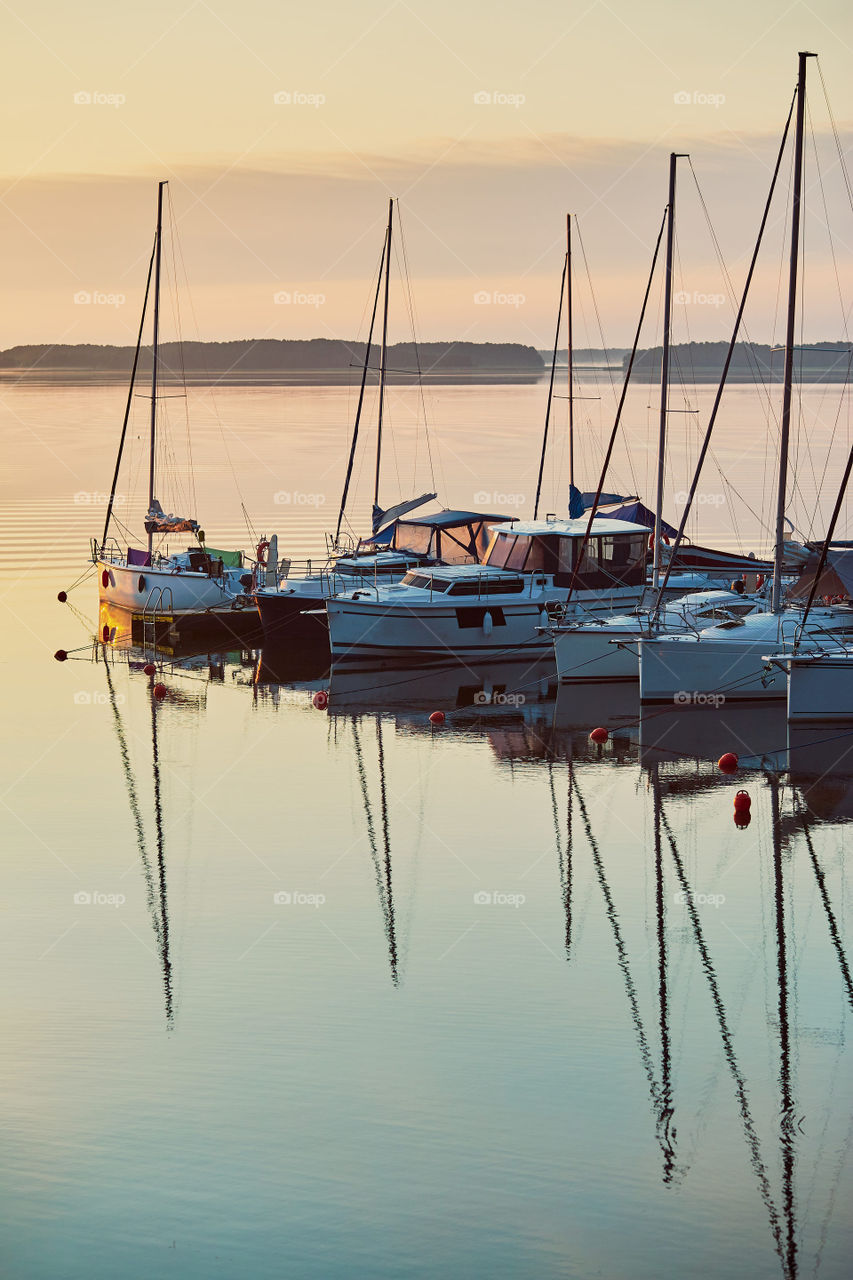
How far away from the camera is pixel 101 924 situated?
21812mm

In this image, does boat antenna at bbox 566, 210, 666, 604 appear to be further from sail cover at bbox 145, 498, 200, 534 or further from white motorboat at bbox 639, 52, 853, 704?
sail cover at bbox 145, 498, 200, 534

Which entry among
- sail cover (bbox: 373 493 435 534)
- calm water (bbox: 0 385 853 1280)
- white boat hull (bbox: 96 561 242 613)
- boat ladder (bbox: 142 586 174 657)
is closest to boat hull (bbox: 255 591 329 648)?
white boat hull (bbox: 96 561 242 613)

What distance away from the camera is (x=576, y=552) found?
40312 mm

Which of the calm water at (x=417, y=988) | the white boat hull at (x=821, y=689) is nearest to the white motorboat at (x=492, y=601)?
the calm water at (x=417, y=988)

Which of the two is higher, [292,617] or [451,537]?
[451,537]

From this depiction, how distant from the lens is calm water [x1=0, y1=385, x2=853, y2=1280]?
1412 cm

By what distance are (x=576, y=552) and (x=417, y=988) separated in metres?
22.3

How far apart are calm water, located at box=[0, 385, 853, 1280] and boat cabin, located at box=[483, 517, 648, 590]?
12.6 feet

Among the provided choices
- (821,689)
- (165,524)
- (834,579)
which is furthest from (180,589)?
(821,689)

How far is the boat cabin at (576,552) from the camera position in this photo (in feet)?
132

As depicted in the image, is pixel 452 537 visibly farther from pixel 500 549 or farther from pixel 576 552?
pixel 576 552

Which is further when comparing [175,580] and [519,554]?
[175,580]

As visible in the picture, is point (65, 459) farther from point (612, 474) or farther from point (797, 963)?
point (797, 963)

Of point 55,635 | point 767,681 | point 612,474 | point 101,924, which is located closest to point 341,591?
point 55,635
